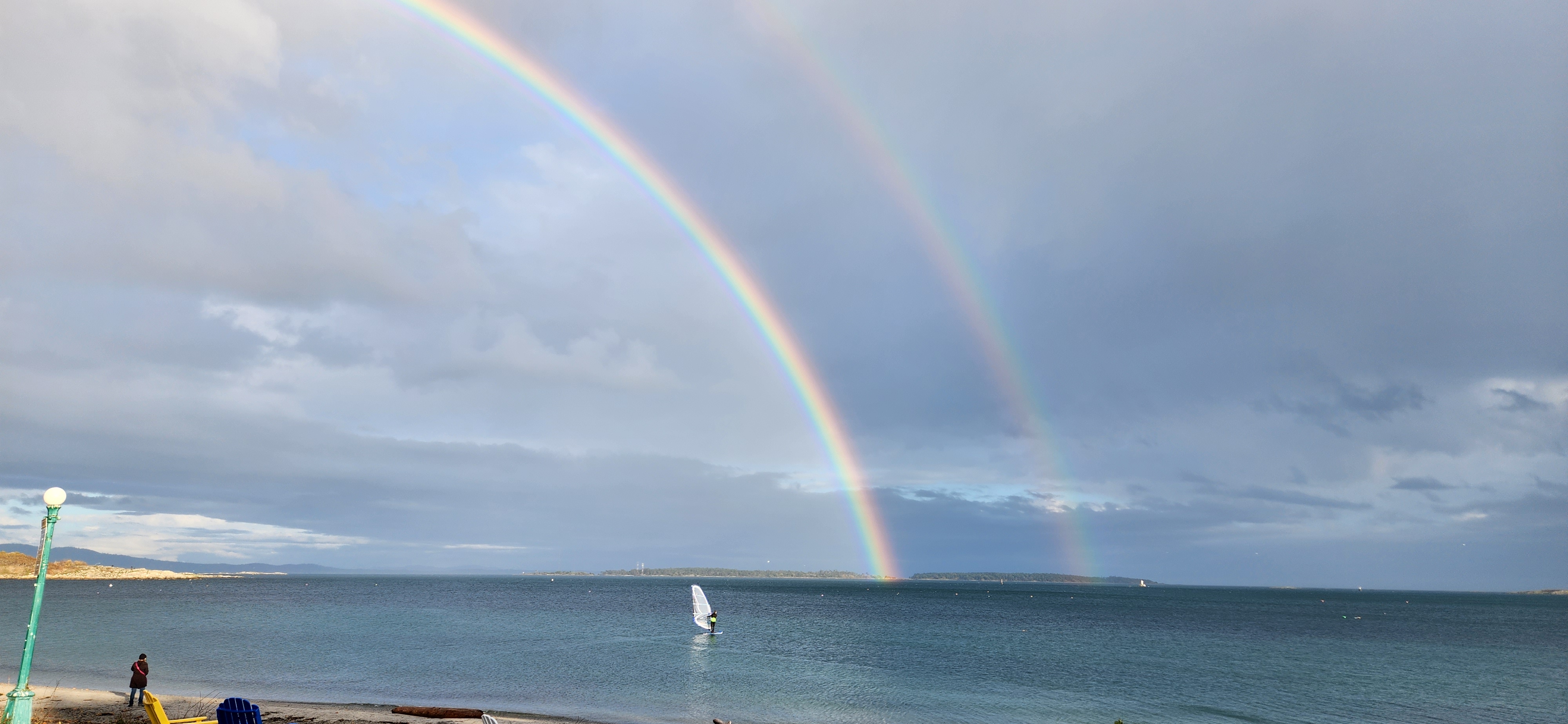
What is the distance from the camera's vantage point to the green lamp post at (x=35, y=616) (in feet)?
56.5

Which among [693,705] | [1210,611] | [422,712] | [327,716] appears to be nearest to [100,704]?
[327,716]

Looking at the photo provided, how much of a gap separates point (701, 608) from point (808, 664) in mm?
23298

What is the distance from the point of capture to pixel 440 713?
99.5 ft

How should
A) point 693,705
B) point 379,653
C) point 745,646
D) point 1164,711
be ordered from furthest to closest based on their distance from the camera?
point 745,646, point 379,653, point 1164,711, point 693,705

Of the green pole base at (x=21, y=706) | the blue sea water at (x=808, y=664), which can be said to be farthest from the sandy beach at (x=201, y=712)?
the green pole base at (x=21, y=706)

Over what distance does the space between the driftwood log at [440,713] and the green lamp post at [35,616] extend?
485 inches

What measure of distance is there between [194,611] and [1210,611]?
158m

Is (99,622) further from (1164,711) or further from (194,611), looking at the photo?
(1164,711)

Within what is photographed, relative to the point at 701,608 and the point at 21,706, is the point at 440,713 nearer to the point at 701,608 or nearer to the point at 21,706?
the point at 21,706

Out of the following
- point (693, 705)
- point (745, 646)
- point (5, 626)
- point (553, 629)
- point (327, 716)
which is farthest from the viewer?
point (553, 629)

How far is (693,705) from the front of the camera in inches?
1433

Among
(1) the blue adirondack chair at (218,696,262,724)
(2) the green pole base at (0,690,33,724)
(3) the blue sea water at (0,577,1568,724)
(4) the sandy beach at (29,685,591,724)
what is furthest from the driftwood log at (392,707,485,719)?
(2) the green pole base at (0,690,33,724)

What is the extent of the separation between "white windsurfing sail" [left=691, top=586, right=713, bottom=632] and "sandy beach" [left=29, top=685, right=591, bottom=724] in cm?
4031

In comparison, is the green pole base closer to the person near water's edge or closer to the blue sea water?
the person near water's edge
